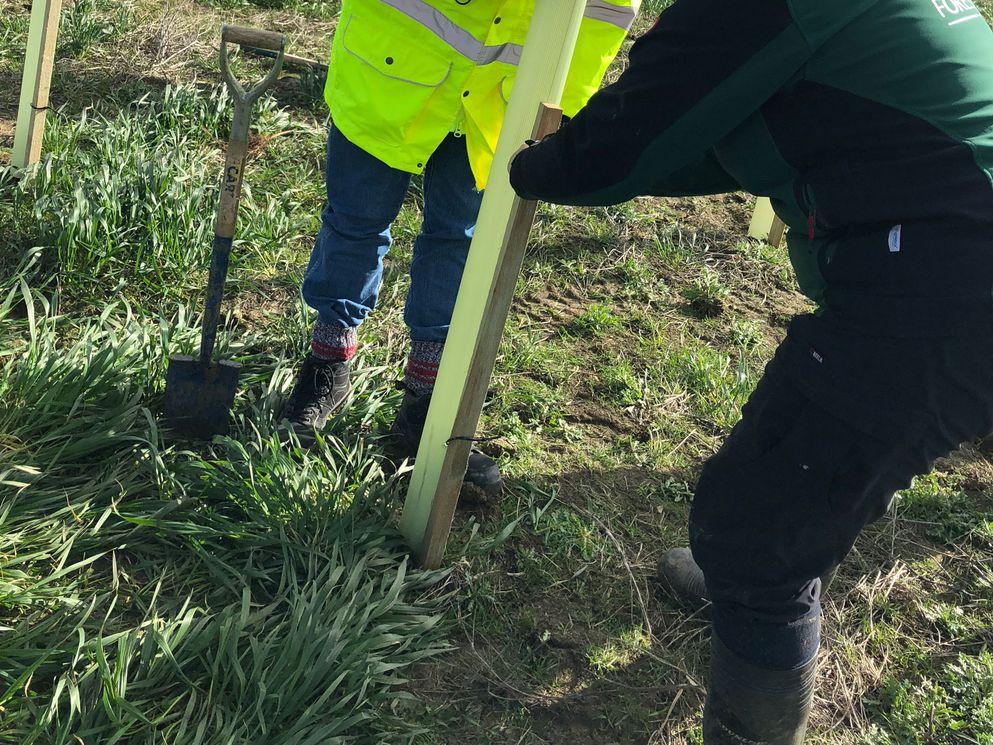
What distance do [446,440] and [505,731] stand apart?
668mm

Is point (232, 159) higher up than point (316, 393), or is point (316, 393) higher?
point (232, 159)

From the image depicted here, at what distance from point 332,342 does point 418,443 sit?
376mm

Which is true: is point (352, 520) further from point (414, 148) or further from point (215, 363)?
point (414, 148)

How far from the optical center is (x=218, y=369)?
100.0 inches

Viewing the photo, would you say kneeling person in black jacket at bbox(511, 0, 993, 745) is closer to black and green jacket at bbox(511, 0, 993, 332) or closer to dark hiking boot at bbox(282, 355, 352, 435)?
black and green jacket at bbox(511, 0, 993, 332)

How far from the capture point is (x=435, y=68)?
222 cm

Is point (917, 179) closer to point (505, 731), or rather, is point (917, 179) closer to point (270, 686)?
point (505, 731)

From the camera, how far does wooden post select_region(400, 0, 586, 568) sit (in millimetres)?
1986

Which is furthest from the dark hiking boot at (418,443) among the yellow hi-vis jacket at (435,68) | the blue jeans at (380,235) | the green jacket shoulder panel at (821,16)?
the green jacket shoulder panel at (821,16)

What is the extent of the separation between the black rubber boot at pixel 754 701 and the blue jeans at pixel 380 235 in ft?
3.83

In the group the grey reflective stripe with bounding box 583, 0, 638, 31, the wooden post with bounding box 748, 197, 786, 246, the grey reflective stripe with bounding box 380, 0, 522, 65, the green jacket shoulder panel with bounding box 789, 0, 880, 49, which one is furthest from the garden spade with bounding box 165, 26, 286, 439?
the wooden post with bounding box 748, 197, 786, 246

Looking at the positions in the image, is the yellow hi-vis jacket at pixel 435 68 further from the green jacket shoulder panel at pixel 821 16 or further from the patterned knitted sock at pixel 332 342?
the green jacket shoulder panel at pixel 821 16

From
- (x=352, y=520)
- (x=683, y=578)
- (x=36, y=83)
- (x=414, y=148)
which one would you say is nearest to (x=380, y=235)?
(x=414, y=148)

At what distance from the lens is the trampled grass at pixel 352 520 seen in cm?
199
